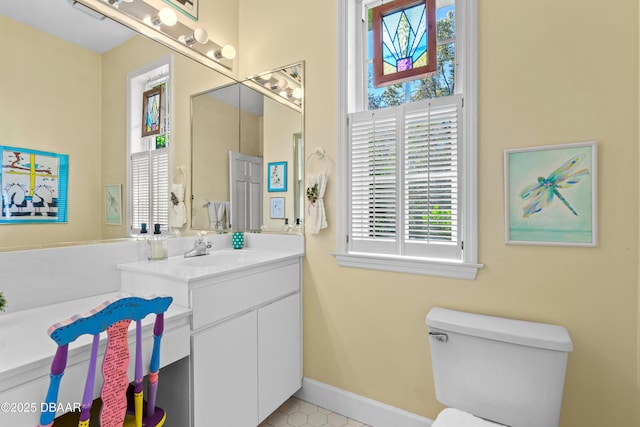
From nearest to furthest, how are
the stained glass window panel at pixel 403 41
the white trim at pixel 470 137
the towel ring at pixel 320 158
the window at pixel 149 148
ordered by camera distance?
1. the white trim at pixel 470 137
2. the window at pixel 149 148
3. the stained glass window panel at pixel 403 41
4. the towel ring at pixel 320 158

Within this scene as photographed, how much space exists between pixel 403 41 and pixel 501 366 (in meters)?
1.67

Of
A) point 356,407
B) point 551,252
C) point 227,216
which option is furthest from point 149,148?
point 551,252

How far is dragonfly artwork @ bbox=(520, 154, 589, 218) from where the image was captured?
1244 millimetres

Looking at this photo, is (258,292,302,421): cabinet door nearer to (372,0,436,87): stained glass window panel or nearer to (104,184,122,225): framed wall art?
(104,184,122,225): framed wall art

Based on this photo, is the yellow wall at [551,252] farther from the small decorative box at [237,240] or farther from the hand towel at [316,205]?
the small decorative box at [237,240]

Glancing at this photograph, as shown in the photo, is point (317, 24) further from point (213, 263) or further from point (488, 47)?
point (213, 263)

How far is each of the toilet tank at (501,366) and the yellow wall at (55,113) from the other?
5.35 feet

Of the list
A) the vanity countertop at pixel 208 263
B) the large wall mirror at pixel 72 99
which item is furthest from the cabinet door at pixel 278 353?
the large wall mirror at pixel 72 99

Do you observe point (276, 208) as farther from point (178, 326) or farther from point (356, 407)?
point (356, 407)

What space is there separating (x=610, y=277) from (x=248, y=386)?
1652mm

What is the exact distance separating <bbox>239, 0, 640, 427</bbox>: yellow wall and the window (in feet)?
3.79

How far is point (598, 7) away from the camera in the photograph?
121cm

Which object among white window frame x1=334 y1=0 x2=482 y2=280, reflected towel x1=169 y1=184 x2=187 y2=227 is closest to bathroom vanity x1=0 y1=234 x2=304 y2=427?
reflected towel x1=169 y1=184 x2=187 y2=227

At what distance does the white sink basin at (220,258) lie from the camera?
1721 millimetres
